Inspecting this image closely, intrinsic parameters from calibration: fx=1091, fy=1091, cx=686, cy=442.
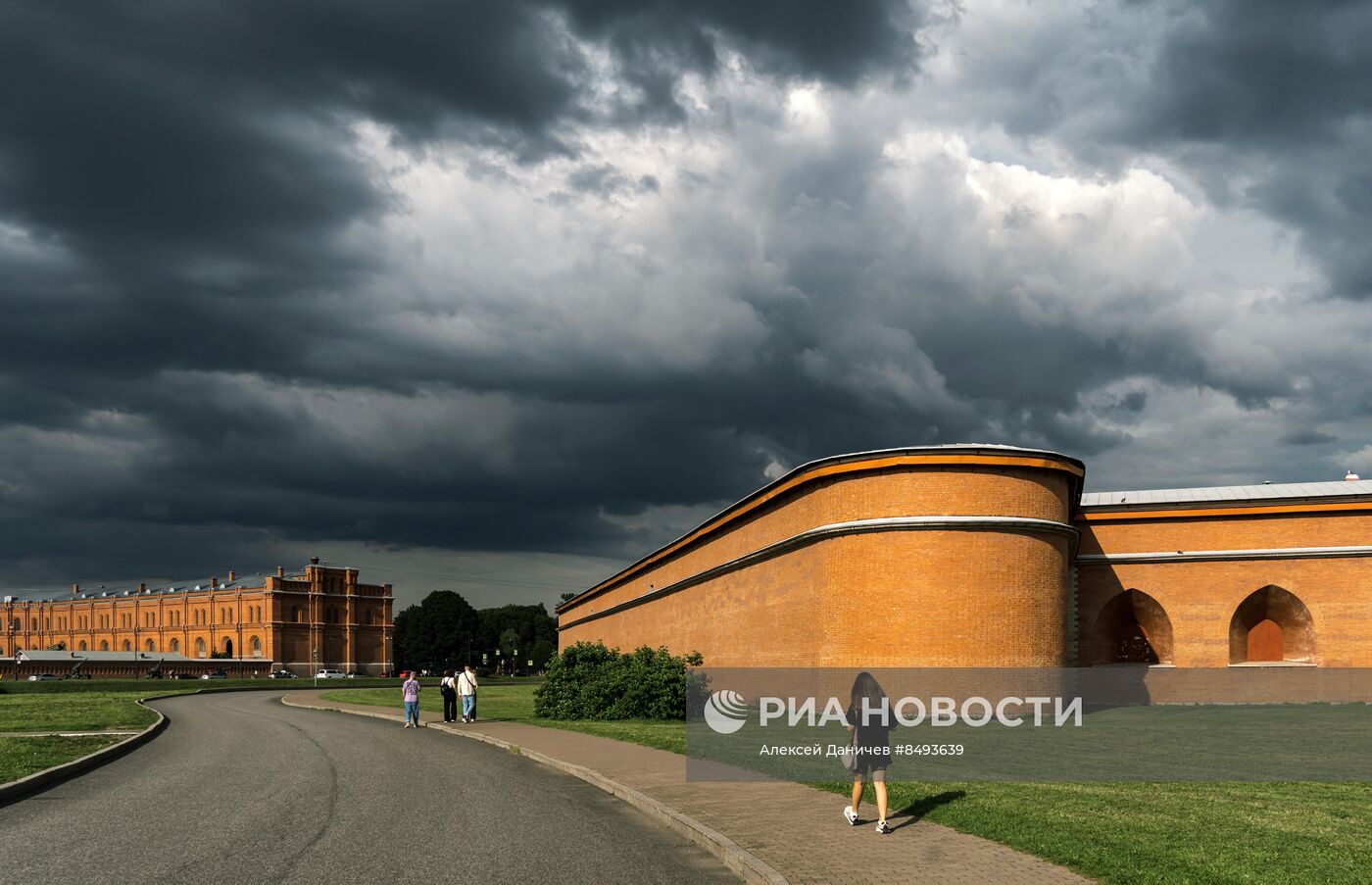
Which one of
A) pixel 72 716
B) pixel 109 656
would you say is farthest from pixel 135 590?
pixel 72 716

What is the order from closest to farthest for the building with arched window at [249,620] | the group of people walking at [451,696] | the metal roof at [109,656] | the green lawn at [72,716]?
the green lawn at [72,716], the group of people walking at [451,696], the metal roof at [109,656], the building with arched window at [249,620]

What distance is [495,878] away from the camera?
32.1ft

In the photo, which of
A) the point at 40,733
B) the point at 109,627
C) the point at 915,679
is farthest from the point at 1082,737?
the point at 109,627

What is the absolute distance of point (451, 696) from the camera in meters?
34.0

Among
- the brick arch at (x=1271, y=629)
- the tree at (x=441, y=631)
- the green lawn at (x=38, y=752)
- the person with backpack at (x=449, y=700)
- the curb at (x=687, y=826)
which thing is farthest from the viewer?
the tree at (x=441, y=631)

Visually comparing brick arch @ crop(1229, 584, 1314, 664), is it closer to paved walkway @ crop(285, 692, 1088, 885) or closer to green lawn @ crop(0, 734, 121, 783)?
paved walkway @ crop(285, 692, 1088, 885)

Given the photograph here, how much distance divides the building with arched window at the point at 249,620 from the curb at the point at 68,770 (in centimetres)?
9730

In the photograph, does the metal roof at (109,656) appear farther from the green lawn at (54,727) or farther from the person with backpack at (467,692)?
the person with backpack at (467,692)

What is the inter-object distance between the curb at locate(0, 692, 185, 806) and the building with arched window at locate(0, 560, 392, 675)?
9730cm

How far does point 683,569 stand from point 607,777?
33.5 m

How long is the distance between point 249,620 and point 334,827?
125180 millimetres

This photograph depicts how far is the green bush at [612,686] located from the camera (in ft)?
107

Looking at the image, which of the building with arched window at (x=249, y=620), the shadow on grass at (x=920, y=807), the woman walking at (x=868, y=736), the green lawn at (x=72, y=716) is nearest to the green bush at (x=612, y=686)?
the green lawn at (x=72, y=716)

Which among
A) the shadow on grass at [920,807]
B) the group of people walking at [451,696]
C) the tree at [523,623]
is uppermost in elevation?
the shadow on grass at [920,807]
